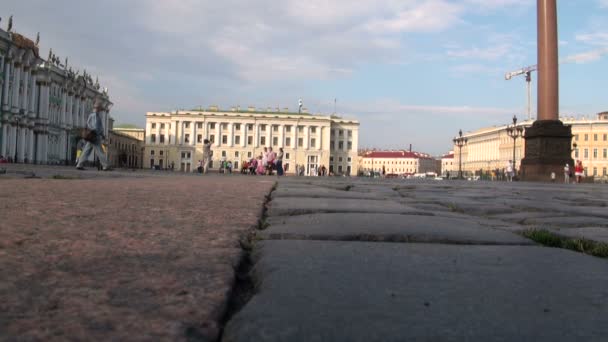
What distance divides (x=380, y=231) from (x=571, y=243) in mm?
777

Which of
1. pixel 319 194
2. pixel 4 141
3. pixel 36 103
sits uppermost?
pixel 36 103

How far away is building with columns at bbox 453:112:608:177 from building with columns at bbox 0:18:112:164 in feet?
172

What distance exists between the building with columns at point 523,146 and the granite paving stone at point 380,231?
219 ft

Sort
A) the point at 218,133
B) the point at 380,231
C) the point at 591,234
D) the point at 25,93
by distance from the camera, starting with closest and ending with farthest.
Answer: the point at 380,231
the point at 591,234
the point at 25,93
the point at 218,133

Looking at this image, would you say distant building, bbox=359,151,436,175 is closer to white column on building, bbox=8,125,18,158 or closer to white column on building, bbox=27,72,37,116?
white column on building, bbox=27,72,37,116

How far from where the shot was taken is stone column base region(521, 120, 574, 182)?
64.8ft

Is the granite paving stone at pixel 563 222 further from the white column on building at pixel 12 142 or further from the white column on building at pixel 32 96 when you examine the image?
the white column on building at pixel 32 96

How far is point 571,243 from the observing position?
2.18 meters

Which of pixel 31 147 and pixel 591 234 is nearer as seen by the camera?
pixel 591 234

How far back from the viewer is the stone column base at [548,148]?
19750 mm

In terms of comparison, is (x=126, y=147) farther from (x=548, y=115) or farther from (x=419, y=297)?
(x=419, y=297)

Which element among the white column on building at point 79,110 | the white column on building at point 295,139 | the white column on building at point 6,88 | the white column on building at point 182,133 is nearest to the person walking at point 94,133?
the white column on building at point 6,88

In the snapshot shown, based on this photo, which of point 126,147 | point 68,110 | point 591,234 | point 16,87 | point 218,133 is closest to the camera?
point 591,234

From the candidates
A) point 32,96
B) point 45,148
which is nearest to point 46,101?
point 32,96
